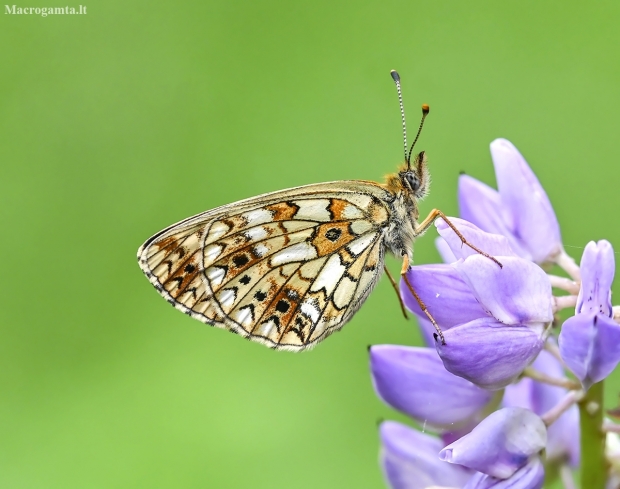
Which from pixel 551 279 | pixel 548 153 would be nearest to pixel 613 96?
pixel 548 153

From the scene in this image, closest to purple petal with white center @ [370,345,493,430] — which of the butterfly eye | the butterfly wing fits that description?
the butterfly wing

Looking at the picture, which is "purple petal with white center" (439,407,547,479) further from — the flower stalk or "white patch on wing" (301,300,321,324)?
"white patch on wing" (301,300,321,324)

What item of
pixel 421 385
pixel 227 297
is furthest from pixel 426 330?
pixel 227 297

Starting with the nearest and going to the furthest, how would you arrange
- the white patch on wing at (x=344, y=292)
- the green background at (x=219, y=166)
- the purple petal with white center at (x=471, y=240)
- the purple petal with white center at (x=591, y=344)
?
the purple petal with white center at (x=591, y=344)
the purple petal with white center at (x=471, y=240)
the white patch on wing at (x=344, y=292)
the green background at (x=219, y=166)

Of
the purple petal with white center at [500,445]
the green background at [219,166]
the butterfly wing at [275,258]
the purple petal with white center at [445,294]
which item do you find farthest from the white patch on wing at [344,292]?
the green background at [219,166]

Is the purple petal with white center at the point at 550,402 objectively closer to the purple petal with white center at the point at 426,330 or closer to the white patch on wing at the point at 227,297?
the purple petal with white center at the point at 426,330

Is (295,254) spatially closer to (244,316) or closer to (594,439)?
(244,316)
